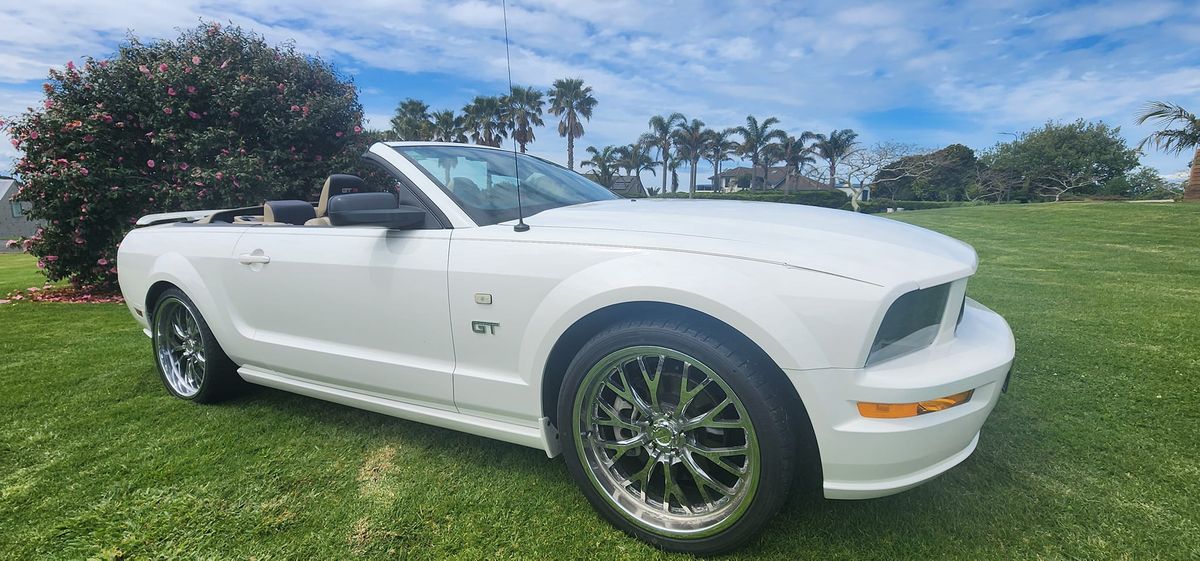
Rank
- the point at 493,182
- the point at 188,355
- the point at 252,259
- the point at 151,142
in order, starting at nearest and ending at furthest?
the point at 493,182
the point at 252,259
the point at 188,355
the point at 151,142

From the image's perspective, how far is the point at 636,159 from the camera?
60.1 metres

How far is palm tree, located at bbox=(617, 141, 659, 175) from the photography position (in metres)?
59.2

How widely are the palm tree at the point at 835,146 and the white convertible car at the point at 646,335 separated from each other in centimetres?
5306

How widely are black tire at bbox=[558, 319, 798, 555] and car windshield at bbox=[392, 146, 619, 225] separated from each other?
80 centimetres

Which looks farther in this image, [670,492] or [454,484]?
[454,484]

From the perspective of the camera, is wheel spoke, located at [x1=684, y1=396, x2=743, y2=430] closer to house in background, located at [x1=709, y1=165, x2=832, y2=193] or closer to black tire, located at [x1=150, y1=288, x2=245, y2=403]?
black tire, located at [x1=150, y1=288, x2=245, y2=403]

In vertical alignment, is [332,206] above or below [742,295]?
above

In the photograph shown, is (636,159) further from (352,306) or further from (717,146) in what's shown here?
(352,306)

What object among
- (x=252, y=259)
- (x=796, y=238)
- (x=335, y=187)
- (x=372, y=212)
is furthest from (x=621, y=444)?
(x=335, y=187)

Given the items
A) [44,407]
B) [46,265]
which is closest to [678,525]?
[44,407]

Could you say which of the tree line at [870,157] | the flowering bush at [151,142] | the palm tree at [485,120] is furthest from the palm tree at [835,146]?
the flowering bush at [151,142]

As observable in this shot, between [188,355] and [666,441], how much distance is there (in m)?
3.04

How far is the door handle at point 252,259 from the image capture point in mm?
2631


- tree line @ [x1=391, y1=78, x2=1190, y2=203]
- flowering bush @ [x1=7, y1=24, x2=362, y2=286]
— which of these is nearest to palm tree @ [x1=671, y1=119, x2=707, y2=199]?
tree line @ [x1=391, y1=78, x2=1190, y2=203]
